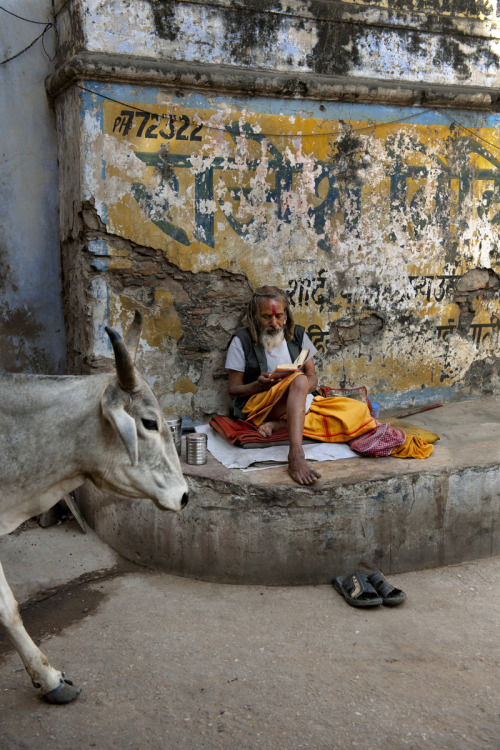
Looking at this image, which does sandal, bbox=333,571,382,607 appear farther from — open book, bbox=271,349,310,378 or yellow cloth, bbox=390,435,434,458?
open book, bbox=271,349,310,378

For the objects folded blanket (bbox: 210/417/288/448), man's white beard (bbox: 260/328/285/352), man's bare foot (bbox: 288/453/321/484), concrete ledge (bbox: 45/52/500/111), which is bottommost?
man's bare foot (bbox: 288/453/321/484)

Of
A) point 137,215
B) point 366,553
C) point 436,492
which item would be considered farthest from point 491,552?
point 137,215

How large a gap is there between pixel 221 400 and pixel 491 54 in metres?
3.35

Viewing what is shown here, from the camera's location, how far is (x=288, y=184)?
4586 mm

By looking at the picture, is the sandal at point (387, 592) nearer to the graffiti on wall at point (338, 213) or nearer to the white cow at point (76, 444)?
the white cow at point (76, 444)

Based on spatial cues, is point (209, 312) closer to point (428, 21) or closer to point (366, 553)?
point (366, 553)

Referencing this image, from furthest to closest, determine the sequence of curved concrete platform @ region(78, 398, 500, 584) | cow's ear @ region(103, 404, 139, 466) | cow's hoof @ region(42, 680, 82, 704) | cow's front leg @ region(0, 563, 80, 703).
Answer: curved concrete platform @ region(78, 398, 500, 584) < cow's hoof @ region(42, 680, 82, 704) < cow's front leg @ region(0, 563, 80, 703) < cow's ear @ region(103, 404, 139, 466)

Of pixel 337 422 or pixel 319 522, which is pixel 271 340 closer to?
pixel 337 422

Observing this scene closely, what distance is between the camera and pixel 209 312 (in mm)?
4473

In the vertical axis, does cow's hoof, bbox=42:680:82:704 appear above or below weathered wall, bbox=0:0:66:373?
below

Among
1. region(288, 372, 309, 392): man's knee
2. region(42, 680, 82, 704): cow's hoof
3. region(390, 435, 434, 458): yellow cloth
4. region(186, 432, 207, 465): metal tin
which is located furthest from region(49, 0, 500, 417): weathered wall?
region(42, 680, 82, 704): cow's hoof

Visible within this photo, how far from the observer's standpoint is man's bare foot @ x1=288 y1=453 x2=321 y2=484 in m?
3.63

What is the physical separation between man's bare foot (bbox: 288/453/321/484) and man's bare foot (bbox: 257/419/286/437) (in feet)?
1.03

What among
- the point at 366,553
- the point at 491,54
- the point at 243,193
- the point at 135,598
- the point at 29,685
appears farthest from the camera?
the point at 491,54
